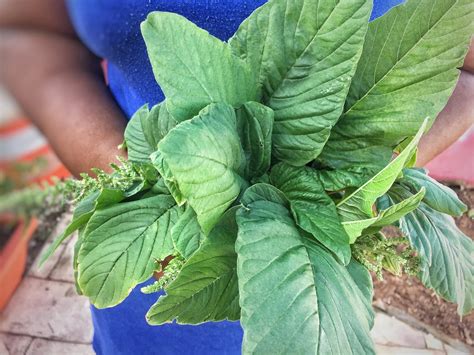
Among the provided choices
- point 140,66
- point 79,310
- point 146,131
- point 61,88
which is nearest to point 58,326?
point 79,310

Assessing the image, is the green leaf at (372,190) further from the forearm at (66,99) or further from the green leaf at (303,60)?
the forearm at (66,99)

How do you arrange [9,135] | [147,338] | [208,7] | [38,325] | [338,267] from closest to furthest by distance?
[9,135]
[338,267]
[208,7]
[147,338]
[38,325]

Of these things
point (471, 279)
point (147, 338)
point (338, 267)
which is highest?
point (338, 267)

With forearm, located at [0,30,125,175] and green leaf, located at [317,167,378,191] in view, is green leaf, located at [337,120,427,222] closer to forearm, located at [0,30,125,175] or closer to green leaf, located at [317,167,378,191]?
green leaf, located at [317,167,378,191]

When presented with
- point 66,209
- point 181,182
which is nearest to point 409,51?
point 181,182

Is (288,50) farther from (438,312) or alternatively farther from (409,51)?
(438,312)

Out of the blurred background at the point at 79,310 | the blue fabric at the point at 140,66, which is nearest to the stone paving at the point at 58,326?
the blurred background at the point at 79,310

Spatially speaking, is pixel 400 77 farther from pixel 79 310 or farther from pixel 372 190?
pixel 79 310
